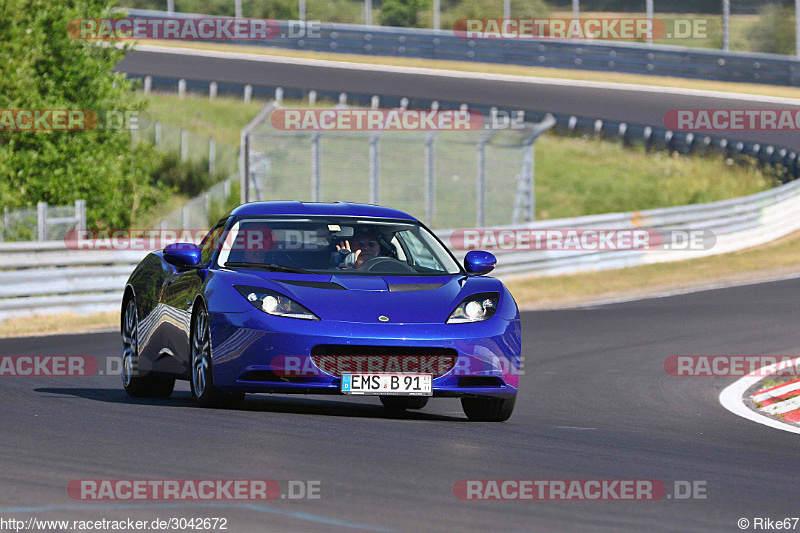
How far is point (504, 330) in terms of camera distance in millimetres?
9438

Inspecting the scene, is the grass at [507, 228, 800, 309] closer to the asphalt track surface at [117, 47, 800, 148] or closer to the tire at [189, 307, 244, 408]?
the asphalt track surface at [117, 47, 800, 148]

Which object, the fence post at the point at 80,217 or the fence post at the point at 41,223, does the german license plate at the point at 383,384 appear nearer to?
the fence post at the point at 41,223

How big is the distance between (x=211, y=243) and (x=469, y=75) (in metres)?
36.3

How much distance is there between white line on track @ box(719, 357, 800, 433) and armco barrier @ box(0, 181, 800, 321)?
9.43m

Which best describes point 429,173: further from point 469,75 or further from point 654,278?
point 469,75

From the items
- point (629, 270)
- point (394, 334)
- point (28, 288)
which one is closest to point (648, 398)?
point (394, 334)

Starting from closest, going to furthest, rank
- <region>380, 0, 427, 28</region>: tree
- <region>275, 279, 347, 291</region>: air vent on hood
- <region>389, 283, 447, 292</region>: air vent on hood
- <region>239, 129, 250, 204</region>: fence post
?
1. <region>275, 279, 347, 291</region>: air vent on hood
2. <region>389, 283, 447, 292</region>: air vent on hood
3. <region>239, 129, 250, 204</region>: fence post
4. <region>380, 0, 427, 28</region>: tree

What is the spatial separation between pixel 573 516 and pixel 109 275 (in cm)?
1453

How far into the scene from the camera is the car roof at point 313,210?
10453 mm

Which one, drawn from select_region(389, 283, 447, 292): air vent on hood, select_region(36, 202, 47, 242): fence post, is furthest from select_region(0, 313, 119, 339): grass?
select_region(389, 283, 447, 292): air vent on hood

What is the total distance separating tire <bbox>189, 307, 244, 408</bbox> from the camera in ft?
30.8

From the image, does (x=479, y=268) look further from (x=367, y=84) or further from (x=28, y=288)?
(x=367, y=84)

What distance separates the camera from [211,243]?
10.6 meters

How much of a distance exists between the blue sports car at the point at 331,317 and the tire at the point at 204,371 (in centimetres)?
1
